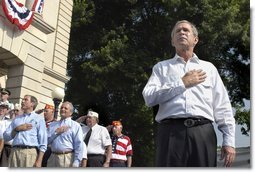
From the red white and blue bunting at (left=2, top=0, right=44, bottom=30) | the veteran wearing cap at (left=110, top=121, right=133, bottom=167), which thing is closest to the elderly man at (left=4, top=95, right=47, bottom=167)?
the veteran wearing cap at (left=110, top=121, right=133, bottom=167)

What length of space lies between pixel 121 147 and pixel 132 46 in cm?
102

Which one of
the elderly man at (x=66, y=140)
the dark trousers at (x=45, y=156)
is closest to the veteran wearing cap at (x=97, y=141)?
the elderly man at (x=66, y=140)

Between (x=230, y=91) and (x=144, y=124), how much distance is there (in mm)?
731

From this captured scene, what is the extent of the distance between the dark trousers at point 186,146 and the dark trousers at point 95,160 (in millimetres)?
1878

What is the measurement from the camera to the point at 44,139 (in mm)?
3055

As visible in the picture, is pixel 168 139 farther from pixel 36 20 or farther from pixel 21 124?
pixel 36 20

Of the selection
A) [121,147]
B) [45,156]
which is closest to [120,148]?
[121,147]

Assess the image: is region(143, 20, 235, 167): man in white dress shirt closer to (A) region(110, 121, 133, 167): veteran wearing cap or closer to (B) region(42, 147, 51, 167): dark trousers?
(B) region(42, 147, 51, 167): dark trousers

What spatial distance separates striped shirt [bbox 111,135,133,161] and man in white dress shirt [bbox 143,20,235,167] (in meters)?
2.05

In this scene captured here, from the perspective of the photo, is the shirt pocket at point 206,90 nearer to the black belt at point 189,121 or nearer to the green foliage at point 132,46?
the black belt at point 189,121

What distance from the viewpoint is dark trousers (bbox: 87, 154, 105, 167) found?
3528 mm

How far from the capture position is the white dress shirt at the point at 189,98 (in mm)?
1715

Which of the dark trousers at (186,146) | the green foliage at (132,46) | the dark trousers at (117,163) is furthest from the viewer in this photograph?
the dark trousers at (117,163)

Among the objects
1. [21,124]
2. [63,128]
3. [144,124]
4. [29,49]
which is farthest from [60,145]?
[29,49]
